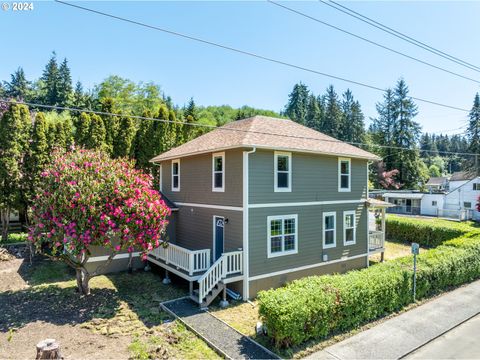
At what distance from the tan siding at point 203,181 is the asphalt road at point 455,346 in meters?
6.87

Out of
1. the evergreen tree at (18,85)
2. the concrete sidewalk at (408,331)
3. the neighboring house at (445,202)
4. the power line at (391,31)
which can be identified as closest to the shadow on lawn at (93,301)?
the concrete sidewalk at (408,331)

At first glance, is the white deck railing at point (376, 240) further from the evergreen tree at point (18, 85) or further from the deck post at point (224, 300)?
the evergreen tree at point (18, 85)

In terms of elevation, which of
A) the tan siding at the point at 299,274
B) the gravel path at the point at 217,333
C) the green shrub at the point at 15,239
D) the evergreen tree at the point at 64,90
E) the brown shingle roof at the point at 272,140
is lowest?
the gravel path at the point at 217,333

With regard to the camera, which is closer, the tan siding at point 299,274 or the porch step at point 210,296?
the porch step at point 210,296

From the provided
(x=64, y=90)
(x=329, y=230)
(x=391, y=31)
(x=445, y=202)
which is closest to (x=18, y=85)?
(x=64, y=90)

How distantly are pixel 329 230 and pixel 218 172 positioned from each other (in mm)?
5762

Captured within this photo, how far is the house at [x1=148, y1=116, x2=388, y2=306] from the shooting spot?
1103 cm

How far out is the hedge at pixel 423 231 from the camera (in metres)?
20.0

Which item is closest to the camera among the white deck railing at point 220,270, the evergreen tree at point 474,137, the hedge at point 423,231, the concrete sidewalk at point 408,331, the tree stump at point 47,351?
the tree stump at point 47,351

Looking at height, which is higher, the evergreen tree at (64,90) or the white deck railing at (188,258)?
the evergreen tree at (64,90)

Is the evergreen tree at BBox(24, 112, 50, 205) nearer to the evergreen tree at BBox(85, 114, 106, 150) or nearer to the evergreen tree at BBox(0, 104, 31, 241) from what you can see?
the evergreen tree at BBox(0, 104, 31, 241)

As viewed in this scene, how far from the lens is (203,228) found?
1343 centimetres

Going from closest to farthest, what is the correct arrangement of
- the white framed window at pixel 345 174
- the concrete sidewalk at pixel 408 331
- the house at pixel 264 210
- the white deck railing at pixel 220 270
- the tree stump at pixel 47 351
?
the tree stump at pixel 47 351 → the concrete sidewalk at pixel 408 331 → the white deck railing at pixel 220 270 → the house at pixel 264 210 → the white framed window at pixel 345 174

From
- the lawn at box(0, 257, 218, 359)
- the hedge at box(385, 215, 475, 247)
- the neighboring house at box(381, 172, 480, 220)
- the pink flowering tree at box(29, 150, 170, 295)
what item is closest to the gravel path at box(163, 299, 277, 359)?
the lawn at box(0, 257, 218, 359)
